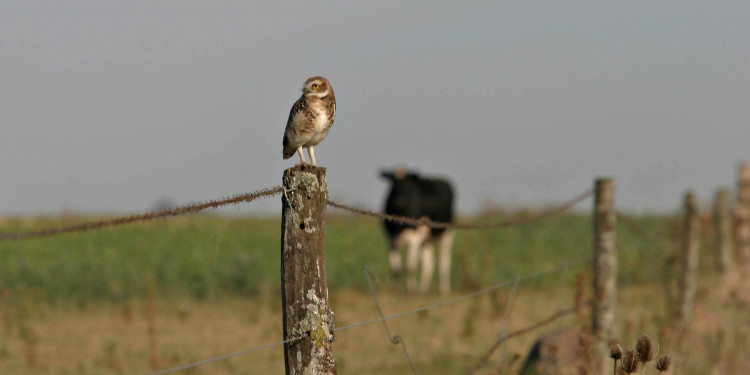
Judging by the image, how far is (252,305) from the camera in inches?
570

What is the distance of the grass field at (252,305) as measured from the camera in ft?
31.9

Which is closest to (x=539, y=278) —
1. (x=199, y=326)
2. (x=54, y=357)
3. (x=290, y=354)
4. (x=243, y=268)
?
(x=243, y=268)

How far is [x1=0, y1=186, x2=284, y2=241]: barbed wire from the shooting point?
296cm

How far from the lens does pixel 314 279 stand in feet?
12.7

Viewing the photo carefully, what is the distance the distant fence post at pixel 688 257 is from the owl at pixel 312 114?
683 cm

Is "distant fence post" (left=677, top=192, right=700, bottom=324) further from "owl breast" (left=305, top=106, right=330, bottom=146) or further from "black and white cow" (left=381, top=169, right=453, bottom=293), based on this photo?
"owl breast" (left=305, top=106, right=330, bottom=146)

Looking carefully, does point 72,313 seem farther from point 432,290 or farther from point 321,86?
point 321,86

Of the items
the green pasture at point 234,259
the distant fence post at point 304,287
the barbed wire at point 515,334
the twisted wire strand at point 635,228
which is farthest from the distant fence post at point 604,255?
the green pasture at point 234,259

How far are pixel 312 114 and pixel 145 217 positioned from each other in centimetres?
190

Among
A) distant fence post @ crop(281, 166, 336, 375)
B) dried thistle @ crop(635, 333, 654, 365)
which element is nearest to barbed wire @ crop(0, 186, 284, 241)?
distant fence post @ crop(281, 166, 336, 375)

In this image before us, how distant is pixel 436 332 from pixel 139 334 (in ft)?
13.9

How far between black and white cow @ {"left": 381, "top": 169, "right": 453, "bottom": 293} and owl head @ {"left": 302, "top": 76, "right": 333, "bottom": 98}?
11.1 m

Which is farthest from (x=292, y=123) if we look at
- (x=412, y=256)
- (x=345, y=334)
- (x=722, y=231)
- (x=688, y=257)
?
(x=722, y=231)

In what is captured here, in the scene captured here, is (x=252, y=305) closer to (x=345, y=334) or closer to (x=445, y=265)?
(x=345, y=334)
